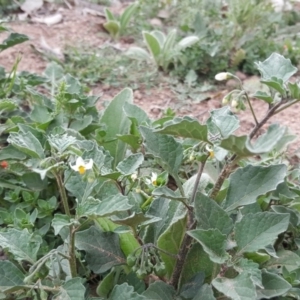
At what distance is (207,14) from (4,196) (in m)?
2.12

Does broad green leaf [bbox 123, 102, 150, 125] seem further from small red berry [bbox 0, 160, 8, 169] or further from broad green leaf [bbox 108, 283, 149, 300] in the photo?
broad green leaf [bbox 108, 283, 149, 300]

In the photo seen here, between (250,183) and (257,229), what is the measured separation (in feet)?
0.40

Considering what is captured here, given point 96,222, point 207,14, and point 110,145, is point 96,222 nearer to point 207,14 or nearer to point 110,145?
point 110,145

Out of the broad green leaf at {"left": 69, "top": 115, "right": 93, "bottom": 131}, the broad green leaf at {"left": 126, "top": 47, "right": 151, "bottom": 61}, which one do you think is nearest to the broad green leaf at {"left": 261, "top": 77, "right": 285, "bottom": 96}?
the broad green leaf at {"left": 69, "top": 115, "right": 93, "bottom": 131}

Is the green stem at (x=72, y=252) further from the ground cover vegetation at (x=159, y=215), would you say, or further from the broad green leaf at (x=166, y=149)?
the broad green leaf at (x=166, y=149)

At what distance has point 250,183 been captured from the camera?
56.3 inches

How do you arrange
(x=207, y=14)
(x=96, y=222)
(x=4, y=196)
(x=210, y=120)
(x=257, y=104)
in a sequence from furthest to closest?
(x=207, y=14), (x=257, y=104), (x=4, y=196), (x=96, y=222), (x=210, y=120)

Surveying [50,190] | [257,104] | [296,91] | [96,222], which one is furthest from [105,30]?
[296,91]

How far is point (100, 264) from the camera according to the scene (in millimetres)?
1547

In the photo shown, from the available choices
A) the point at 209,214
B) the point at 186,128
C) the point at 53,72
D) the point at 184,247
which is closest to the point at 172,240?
the point at 184,247

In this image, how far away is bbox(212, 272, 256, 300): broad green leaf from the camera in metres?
1.25

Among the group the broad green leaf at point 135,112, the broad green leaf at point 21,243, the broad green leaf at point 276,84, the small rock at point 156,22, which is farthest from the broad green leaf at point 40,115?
the small rock at point 156,22

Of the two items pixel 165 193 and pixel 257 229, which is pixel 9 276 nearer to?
pixel 165 193

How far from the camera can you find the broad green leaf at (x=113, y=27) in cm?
350
